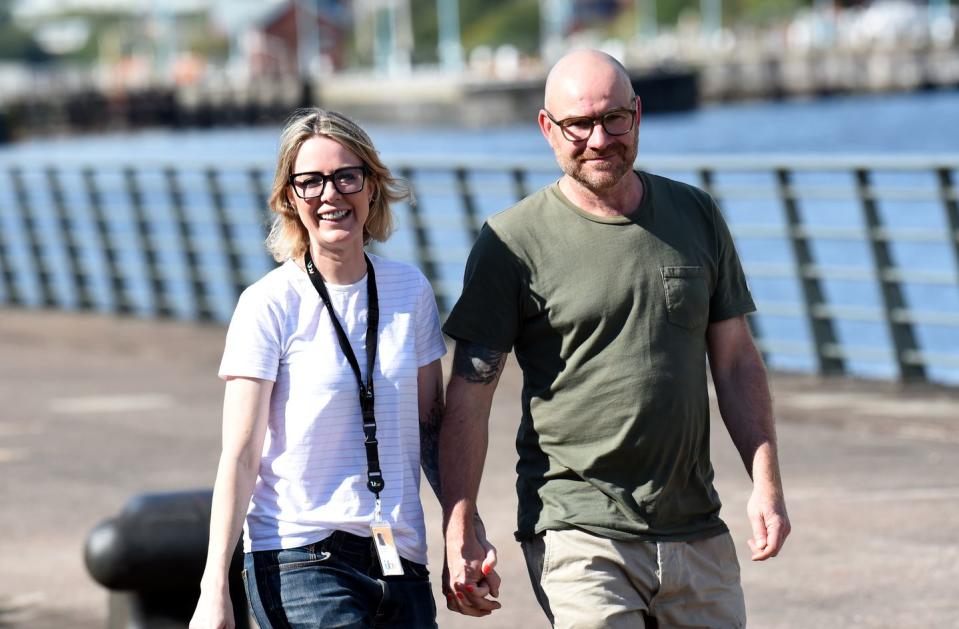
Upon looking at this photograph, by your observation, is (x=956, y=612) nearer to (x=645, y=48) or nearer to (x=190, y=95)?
(x=645, y=48)

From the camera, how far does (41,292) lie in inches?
794

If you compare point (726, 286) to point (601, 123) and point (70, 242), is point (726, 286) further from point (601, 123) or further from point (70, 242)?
point (70, 242)

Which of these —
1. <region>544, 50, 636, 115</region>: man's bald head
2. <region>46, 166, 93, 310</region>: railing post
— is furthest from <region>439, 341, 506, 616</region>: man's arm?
<region>46, 166, 93, 310</region>: railing post

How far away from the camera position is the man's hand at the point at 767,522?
3.97m

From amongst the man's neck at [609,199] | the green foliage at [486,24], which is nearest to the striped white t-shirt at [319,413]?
the man's neck at [609,199]

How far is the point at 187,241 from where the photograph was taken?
18.1 m

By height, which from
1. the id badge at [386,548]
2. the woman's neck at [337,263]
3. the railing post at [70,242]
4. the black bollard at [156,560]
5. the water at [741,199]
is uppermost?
the woman's neck at [337,263]

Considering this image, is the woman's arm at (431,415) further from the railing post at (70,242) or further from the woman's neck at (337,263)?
the railing post at (70,242)

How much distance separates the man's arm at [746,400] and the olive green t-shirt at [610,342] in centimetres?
12

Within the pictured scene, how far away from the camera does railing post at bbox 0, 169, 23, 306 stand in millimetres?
20375

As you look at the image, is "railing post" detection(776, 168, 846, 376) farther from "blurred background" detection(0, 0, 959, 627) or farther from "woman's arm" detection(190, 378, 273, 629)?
"woman's arm" detection(190, 378, 273, 629)

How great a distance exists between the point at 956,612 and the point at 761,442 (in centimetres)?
235

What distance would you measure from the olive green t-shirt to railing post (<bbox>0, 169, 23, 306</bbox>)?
17.0 meters

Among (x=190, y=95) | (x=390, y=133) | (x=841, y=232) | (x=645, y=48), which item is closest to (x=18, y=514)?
(x=841, y=232)
